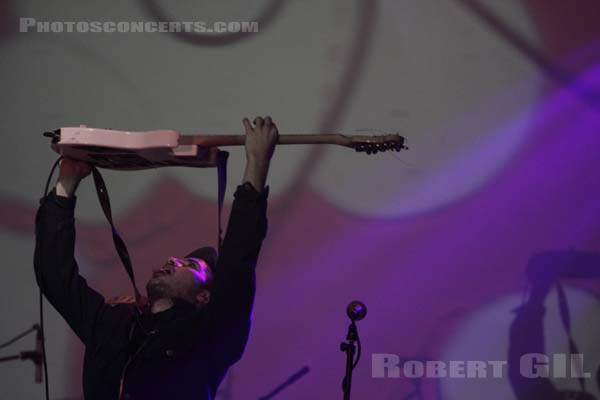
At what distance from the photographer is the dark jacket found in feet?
6.64

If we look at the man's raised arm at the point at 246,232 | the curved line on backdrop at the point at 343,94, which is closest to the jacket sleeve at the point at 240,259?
the man's raised arm at the point at 246,232

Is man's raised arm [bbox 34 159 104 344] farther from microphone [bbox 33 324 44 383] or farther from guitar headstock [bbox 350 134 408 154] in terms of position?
microphone [bbox 33 324 44 383]

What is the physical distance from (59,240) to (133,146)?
1.28 feet

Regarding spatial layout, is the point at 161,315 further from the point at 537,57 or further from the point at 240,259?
the point at 537,57

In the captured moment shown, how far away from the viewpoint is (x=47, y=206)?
2078 millimetres

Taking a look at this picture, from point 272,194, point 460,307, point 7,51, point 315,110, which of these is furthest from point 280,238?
point 7,51

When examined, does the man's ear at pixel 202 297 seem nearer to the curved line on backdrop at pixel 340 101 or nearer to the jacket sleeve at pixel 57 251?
the jacket sleeve at pixel 57 251

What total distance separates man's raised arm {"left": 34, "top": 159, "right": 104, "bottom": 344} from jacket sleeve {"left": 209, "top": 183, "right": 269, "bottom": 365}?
501 millimetres

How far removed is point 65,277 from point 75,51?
62.4 inches

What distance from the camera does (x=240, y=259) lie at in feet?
6.06

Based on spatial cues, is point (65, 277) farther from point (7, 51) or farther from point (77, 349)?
point (7, 51)

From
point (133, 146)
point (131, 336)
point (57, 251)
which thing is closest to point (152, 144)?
point (133, 146)

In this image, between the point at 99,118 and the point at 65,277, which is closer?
the point at 65,277

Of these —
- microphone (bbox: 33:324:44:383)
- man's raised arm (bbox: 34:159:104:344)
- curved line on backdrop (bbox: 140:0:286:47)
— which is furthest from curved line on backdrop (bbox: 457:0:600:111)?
microphone (bbox: 33:324:44:383)
